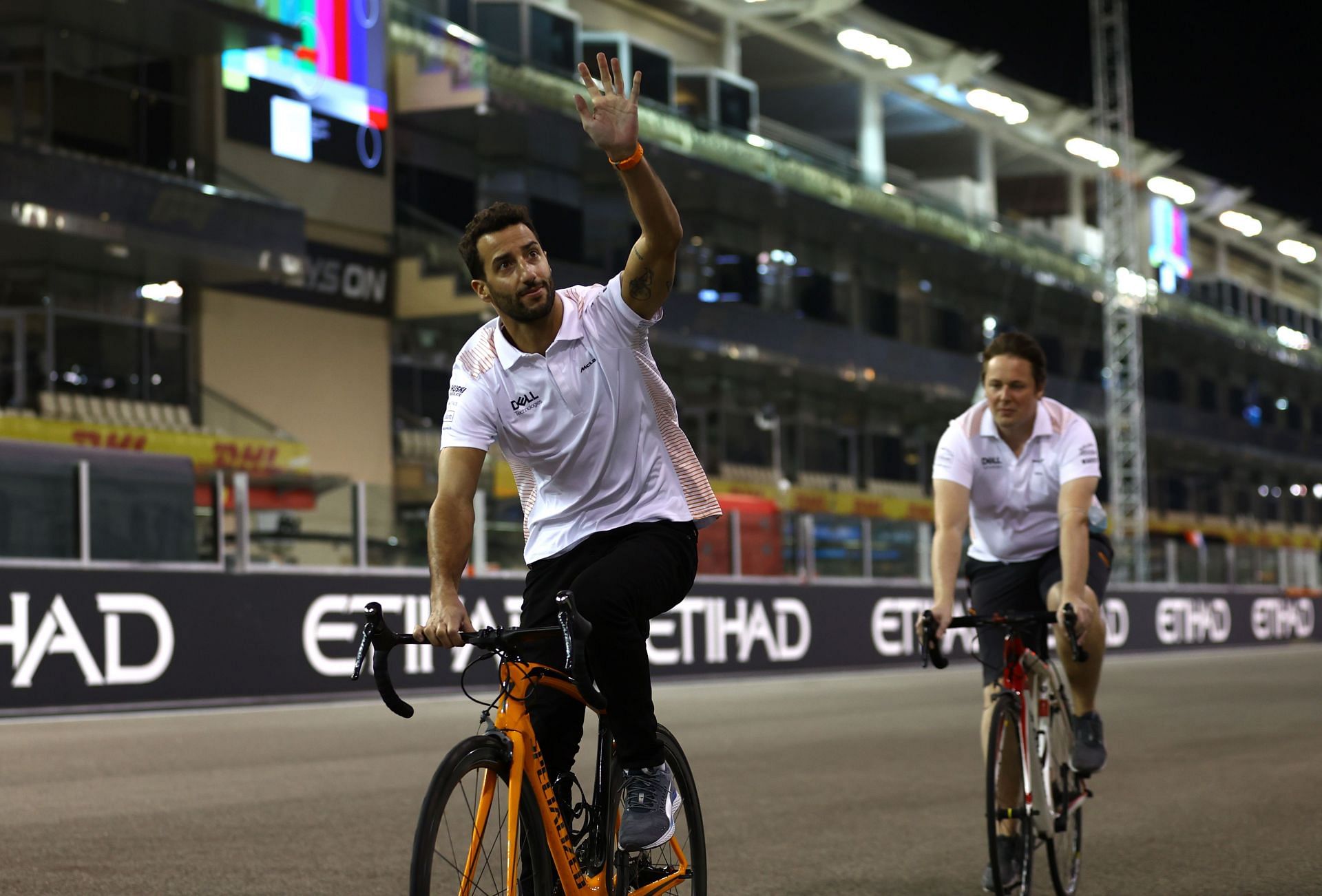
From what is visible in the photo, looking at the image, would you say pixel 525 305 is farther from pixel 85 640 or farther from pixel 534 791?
pixel 85 640

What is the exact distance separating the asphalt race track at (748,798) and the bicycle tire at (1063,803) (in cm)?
27

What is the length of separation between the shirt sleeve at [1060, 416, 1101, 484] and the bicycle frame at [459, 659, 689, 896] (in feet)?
8.64

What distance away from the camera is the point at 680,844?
4.82m

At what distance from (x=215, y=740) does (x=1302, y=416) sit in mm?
69463

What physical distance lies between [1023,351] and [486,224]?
105 inches

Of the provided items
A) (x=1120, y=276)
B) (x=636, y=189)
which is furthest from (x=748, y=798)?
(x=1120, y=276)

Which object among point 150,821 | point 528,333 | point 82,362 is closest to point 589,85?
point 528,333

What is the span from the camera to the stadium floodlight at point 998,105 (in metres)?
49.2

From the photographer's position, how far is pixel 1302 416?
75.9 meters

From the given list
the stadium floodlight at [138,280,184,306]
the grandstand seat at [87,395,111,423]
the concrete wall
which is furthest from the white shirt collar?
the concrete wall

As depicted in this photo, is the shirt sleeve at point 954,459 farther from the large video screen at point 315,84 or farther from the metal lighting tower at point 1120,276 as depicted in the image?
the metal lighting tower at point 1120,276

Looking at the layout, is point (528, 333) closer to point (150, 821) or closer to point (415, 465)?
point (150, 821)

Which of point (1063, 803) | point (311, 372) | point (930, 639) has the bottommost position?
point (1063, 803)

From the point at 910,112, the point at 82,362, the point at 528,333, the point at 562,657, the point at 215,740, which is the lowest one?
the point at 215,740
